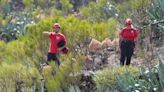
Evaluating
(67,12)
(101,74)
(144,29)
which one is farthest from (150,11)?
(67,12)

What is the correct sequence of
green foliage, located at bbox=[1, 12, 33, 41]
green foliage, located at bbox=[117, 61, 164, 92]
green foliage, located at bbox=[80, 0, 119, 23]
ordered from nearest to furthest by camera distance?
green foliage, located at bbox=[117, 61, 164, 92] < green foliage, located at bbox=[80, 0, 119, 23] < green foliage, located at bbox=[1, 12, 33, 41]

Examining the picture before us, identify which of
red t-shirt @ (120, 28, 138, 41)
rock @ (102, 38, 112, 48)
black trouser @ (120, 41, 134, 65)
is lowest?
rock @ (102, 38, 112, 48)

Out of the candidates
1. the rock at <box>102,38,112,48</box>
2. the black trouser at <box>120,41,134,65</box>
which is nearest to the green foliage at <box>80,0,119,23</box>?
the rock at <box>102,38,112,48</box>

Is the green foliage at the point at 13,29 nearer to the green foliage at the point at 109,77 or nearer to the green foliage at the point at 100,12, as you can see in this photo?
the green foliage at the point at 100,12

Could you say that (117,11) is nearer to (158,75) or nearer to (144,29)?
(144,29)

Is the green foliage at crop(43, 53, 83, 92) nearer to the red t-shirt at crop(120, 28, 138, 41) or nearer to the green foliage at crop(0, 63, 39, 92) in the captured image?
the green foliage at crop(0, 63, 39, 92)

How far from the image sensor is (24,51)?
460 inches

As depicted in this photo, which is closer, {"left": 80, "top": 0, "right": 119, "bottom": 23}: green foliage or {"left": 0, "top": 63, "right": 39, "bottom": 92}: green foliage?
{"left": 0, "top": 63, "right": 39, "bottom": 92}: green foliage

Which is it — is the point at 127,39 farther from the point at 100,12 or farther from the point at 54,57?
the point at 100,12

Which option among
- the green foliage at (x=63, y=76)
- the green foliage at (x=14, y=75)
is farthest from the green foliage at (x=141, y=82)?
the green foliage at (x=14, y=75)

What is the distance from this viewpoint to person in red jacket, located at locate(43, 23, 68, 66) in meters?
9.65

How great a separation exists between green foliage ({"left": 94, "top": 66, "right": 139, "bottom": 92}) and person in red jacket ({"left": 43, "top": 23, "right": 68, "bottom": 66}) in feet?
3.69

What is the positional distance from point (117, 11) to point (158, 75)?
26.0 ft

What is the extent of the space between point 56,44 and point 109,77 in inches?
56.0
